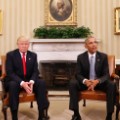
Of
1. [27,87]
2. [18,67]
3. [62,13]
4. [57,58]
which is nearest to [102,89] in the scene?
[27,87]

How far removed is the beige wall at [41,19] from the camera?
6.19 m

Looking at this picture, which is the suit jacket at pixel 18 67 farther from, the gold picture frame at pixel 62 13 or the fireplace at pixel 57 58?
the gold picture frame at pixel 62 13

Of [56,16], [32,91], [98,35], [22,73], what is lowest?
[32,91]

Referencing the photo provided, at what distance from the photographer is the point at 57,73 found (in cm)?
613

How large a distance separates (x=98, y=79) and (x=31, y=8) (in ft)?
10.8

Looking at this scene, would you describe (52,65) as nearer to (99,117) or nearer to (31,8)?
(31,8)

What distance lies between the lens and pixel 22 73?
3734 millimetres

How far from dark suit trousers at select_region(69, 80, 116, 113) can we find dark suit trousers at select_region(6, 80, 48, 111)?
38cm

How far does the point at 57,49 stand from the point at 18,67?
7.87 ft

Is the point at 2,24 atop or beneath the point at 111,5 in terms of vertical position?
beneath

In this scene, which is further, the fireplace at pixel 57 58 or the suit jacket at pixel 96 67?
the fireplace at pixel 57 58

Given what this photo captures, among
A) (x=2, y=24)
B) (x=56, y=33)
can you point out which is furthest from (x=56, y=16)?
(x=2, y=24)

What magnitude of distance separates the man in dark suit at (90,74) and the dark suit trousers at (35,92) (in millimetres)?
388

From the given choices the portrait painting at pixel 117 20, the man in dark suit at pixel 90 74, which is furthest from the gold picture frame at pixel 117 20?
the man in dark suit at pixel 90 74
